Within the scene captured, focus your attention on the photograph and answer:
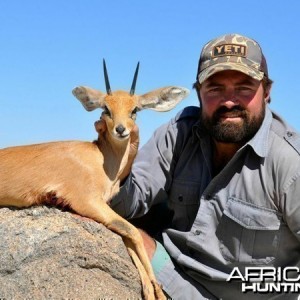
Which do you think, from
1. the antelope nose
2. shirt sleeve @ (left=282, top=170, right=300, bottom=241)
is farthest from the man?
the antelope nose

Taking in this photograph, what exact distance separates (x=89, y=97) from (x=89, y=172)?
2.48 ft

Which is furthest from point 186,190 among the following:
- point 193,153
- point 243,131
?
point 243,131

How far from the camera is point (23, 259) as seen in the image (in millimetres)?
5211

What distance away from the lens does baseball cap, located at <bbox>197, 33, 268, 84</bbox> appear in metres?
6.14

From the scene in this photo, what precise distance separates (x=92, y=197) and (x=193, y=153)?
4.92 feet

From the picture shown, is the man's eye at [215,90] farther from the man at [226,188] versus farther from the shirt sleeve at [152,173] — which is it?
the shirt sleeve at [152,173]

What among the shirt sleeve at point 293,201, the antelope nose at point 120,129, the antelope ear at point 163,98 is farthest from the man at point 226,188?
the antelope nose at point 120,129

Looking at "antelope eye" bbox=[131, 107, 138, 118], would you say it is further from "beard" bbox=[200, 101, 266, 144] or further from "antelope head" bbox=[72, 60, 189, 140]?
"beard" bbox=[200, 101, 266, 144]

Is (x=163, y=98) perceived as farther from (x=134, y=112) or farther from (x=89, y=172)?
(x=89, y=172)

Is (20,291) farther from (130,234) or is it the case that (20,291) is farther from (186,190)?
(186,190)

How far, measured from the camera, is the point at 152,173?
6.52 metres

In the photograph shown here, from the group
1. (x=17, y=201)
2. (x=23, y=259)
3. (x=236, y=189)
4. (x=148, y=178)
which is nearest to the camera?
(x=23, y=259)

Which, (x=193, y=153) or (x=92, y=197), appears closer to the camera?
(x=92, y=197)

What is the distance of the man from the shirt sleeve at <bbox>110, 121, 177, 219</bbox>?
0.04 ft
